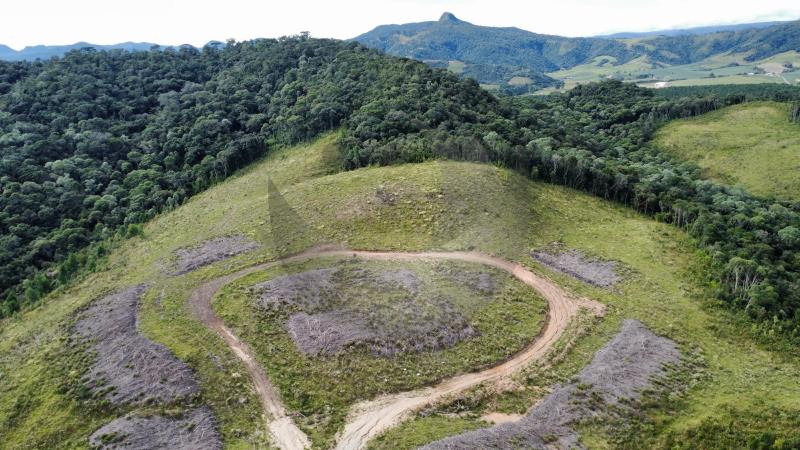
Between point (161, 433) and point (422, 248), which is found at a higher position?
point (422, 248)

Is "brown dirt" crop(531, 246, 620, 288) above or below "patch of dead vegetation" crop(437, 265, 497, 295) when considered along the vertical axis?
below

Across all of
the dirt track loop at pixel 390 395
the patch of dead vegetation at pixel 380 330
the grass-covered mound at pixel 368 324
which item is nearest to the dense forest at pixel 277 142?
the dirt track loop at pixel 390 395

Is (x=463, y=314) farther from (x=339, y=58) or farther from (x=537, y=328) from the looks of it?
(x=339, y=58)

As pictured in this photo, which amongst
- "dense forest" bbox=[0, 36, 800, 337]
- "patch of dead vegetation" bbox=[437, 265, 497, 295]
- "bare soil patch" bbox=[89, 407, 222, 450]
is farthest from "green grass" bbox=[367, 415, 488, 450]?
"dense forest" bbox=[0, 36, 800, 337]

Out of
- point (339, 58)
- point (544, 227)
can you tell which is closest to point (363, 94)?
point (339, 58)

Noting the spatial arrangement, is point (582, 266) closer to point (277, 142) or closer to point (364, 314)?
point (364, 314)

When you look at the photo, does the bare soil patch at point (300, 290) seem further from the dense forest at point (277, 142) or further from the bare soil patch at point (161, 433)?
the dense forest at point (277, 142)

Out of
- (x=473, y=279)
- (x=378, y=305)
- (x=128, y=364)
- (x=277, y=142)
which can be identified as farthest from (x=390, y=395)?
(x=277, y=142)

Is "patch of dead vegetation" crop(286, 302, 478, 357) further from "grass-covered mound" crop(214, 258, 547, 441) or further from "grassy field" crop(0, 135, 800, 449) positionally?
"grassy field" crop(0, 135, 800, 449)
